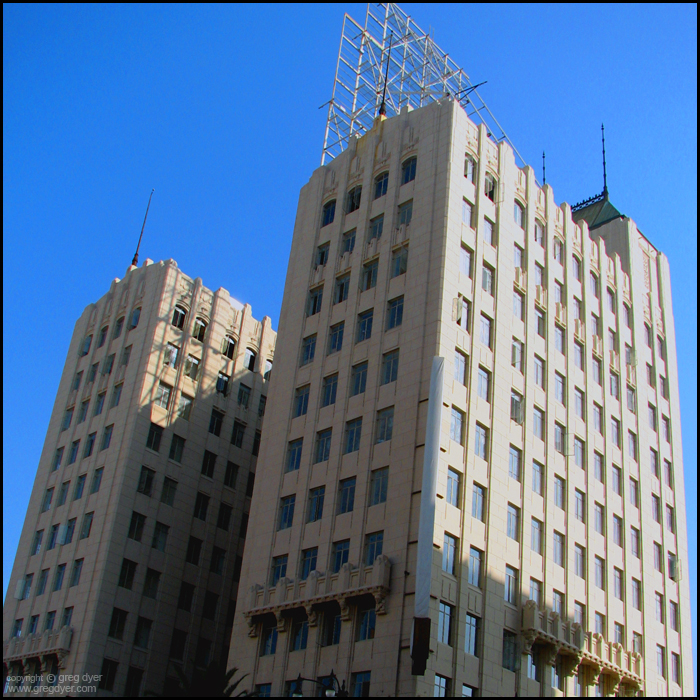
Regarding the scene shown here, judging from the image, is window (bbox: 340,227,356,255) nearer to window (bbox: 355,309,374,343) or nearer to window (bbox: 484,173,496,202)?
window (bbox: 355,309,374,343)

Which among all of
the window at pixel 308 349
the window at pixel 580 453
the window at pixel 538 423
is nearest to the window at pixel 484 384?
the window at pixel 538 423

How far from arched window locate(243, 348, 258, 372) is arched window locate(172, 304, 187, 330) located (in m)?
6.69

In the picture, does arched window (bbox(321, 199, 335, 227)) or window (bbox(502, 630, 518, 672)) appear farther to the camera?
arched window (bbox(321, 199, 335, 227))

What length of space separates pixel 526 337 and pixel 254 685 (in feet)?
88.4

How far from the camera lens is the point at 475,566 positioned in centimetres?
4800

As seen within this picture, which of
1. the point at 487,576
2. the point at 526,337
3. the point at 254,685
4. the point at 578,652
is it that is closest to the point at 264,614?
the point at 254,685

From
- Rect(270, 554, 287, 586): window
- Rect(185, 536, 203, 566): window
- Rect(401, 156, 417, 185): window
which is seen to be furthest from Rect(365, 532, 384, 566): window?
Rect(401, 156, 417, 185): window

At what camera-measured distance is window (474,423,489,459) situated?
51.2 meters

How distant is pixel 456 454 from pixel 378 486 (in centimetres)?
456

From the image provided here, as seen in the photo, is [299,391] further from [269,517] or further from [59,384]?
[59,384]

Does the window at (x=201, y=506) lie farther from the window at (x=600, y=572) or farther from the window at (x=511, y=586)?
the window at (x=600, y=572)

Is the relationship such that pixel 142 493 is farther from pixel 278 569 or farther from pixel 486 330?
pixel 486 330

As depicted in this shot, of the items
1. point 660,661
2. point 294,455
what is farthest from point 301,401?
point 660,661

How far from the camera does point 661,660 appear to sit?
192 ft
